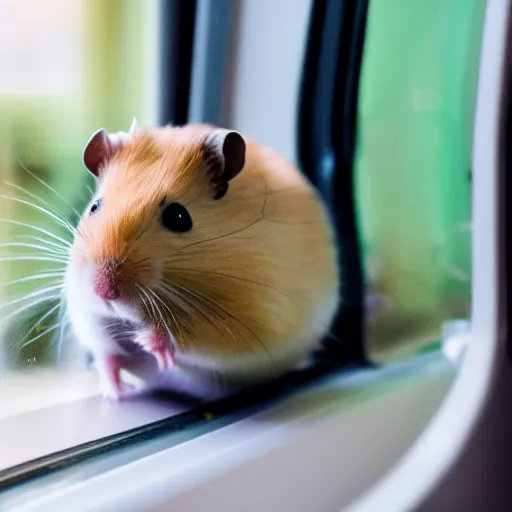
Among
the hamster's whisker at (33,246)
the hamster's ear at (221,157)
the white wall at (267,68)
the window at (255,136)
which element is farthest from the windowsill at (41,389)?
the white wall at (267,68)

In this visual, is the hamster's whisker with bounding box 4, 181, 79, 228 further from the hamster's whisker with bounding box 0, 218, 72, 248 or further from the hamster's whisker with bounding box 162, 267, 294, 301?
the hamster's whisker with bounding box 162, 267, 294, 301

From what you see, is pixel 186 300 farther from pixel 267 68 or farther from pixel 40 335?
pixel 267 68

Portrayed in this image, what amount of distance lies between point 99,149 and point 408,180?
0.56m

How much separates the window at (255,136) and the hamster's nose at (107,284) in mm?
61

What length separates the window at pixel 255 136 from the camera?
634 millimetres

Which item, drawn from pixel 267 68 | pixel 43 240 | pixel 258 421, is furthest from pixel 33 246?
pixel 267 68

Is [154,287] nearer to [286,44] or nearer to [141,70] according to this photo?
[141,70]

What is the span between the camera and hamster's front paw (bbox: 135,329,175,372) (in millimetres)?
620

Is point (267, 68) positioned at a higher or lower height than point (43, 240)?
higher

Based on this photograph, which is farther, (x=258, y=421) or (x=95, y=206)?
(x=258, y=421)

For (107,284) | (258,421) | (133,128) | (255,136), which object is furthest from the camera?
(255,136)

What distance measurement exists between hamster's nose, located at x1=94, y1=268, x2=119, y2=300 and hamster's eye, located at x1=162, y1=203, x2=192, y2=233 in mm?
71

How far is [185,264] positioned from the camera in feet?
1.99

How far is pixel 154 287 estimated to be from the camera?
58 cm
